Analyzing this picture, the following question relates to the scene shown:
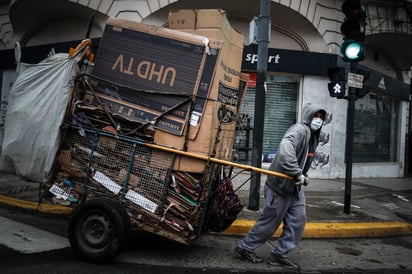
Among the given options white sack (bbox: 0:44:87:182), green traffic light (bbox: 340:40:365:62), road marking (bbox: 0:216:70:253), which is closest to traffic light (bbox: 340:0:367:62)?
green traffic light (bbox: 340:40:365:62)

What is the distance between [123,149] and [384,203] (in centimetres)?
638

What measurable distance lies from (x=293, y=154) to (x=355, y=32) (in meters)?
3.69

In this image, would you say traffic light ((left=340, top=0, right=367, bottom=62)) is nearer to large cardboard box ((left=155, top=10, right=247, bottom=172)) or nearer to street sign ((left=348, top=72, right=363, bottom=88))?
street sign ((left=348, top=72, right=363, bottom=88))

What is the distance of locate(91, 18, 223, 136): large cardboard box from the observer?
13.9 feet

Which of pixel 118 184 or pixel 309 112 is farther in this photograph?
pixel 309 112

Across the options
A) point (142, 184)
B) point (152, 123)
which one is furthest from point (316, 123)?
point (142, 184)

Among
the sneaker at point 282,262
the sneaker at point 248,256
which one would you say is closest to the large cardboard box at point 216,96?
the sneaker at point 248,256

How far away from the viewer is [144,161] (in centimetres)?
425

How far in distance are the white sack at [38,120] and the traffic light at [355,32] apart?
182 inches

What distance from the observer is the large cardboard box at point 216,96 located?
421 centimetres

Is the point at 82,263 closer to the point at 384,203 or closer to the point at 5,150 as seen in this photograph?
the point at 5,150

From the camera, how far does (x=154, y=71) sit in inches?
173

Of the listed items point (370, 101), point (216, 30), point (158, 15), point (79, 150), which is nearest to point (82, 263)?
point (79, 150)

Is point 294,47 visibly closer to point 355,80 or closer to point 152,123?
point 355,80
